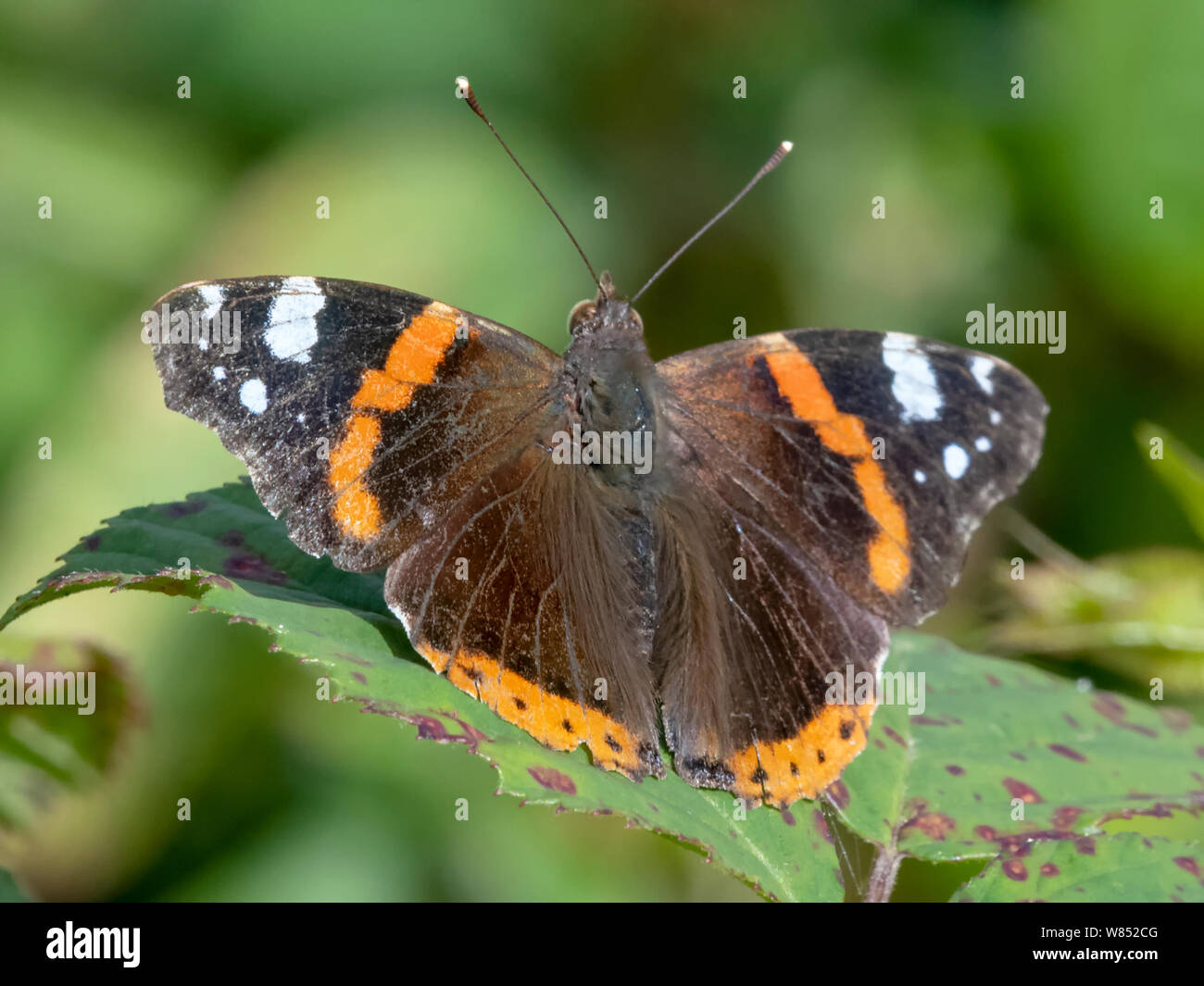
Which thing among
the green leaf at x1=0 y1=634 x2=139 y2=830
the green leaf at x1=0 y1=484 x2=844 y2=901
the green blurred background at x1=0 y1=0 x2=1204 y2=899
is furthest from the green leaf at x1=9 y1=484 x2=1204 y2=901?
the green blurred background at x1=0 y1=0 x2=1204 y2=899

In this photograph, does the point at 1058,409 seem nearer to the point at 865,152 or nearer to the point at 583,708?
the point at 865,152

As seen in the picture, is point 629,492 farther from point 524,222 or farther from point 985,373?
point 524,222

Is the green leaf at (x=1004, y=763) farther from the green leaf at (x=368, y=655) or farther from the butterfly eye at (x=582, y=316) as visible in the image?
the butterfly eye at (x=582, y=316)

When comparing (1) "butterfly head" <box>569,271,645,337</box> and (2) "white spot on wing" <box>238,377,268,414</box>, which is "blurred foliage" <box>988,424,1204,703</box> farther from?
(2) "white spot on wing" <box>238,377,268,414</box>

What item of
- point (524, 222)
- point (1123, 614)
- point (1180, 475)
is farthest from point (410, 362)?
point (524, 222)

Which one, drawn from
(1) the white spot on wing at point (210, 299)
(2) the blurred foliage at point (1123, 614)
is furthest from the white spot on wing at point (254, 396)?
(2) the blurred foliage at point (1123, 614)
